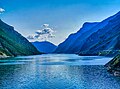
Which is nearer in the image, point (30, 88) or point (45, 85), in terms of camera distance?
point (30, 88)

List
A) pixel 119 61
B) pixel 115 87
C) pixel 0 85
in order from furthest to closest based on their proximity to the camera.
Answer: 1. pixel 119 61
2. pixel 0 85
3. pixel 115 87

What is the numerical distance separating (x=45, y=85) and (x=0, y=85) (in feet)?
53.2

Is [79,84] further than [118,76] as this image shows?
No

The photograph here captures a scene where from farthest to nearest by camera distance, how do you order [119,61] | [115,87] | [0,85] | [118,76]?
[119,61] < [118,76] < [0,85] < [115,87]

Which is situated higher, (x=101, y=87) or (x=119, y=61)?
(x=119, y=61)

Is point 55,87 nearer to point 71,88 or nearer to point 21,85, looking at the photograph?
point 71,88

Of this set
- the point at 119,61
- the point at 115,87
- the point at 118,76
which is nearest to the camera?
the point at 115,87

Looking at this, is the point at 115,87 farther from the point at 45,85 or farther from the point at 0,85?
the point at 0,85

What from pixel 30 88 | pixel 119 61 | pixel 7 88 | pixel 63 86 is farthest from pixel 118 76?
pixel 7 88

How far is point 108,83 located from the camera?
9112cm

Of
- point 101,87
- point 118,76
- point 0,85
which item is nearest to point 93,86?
point 101,87

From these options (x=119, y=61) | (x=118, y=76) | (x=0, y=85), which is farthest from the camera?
(x=119, y=61)

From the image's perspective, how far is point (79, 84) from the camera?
3593 inches

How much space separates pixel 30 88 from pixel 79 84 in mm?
18660
